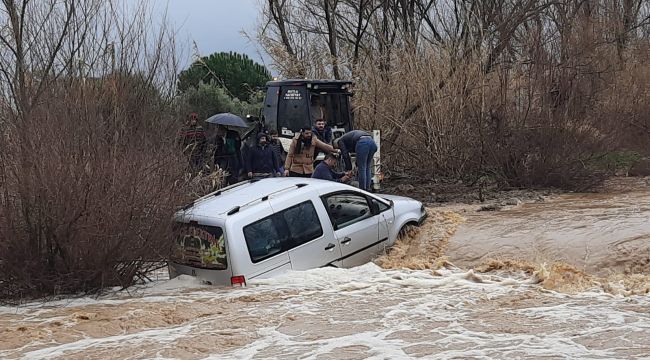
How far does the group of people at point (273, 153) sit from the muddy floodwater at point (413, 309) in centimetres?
320

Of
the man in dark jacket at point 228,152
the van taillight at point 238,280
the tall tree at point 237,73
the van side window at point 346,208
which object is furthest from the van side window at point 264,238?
the tall tree at point 237,73

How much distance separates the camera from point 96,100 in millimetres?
11680

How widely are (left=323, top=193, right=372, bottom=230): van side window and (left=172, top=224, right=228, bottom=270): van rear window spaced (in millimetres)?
1547

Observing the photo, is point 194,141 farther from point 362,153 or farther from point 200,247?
point 200,247

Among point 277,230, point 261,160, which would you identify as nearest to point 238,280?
point 277,230

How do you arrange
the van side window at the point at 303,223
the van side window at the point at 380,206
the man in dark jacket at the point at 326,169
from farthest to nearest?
the man in dark jacket at the point at 326,169 < the van side window at the point at 380,206 < the van side window at the point at 303,223

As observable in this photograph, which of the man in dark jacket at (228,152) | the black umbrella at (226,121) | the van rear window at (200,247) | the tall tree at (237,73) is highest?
the tall tree at (237,73)

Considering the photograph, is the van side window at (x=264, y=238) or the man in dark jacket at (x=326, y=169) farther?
the man in dark jacket at (x=326, y=169)

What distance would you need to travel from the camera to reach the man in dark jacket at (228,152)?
45.2 ft

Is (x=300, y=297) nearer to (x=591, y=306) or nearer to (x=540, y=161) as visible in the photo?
(x=591, y=306)

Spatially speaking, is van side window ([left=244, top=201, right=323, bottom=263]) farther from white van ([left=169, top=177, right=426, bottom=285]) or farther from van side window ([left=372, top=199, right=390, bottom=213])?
van side window ([left=372, top=199, right=390, bottom=213])

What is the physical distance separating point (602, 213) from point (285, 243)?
569cm

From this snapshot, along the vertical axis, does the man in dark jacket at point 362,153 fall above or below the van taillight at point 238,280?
above

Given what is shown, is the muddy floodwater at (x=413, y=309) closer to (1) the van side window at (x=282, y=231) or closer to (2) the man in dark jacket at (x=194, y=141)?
(1) the van side window at (x=282, y=231)
